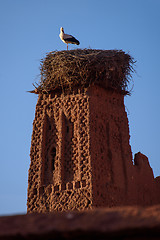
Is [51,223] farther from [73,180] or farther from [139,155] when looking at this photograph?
[139,155]

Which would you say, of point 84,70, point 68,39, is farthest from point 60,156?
point 68,39

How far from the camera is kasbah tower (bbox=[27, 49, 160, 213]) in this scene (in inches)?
388

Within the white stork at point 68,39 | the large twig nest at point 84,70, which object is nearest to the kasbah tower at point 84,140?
the large twig nest at point 84,70

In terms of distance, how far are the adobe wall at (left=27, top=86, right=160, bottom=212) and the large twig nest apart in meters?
0.30

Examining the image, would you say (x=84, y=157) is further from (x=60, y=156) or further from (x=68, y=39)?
(x=68, y=39)

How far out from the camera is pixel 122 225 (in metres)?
2.54

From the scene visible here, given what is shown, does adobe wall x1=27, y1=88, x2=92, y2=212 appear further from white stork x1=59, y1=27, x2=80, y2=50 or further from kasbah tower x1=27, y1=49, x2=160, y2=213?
→ white stork x1=59, y1=27, x2=80, y2=50

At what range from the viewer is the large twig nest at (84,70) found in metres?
11.0

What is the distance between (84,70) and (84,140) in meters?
2.26

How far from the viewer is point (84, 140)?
400 inches

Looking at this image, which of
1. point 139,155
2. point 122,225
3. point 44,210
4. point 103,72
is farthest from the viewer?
point 139,155

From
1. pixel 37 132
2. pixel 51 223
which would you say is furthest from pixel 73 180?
pixel 51 223

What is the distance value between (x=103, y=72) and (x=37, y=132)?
2.84 meters

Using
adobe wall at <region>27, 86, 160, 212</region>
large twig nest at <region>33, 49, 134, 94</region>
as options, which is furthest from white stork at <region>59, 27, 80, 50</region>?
adobe wall at <region>27, 86, 160, 212</region>
